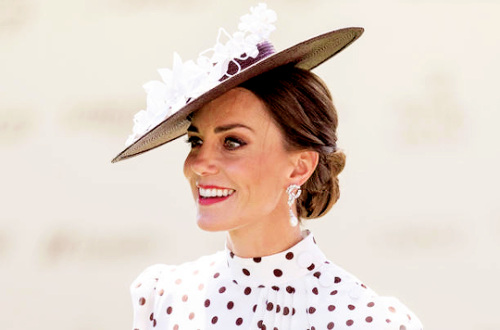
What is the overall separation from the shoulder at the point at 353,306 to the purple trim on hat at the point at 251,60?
51cm

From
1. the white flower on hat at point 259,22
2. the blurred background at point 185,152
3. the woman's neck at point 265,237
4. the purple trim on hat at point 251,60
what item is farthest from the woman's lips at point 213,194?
the blurred background at point 185,152

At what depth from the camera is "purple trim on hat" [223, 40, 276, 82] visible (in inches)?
76.1

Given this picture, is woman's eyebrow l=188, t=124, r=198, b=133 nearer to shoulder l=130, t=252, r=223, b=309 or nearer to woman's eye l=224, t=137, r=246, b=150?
woman's eye l=224, t=137, r=246, b=150

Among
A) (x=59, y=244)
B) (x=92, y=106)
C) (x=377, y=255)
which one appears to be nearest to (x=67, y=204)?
(x=59, y=244)

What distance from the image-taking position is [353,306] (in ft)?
6.39

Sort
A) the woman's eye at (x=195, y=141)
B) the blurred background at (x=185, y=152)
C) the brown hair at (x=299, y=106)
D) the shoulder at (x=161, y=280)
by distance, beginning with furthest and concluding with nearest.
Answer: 1. the blurred background at (x=185, y=152)
2. the shoulder at (x=161, y=280)
3. the woman's eye at (x=195, y=141)
4. the brown hair at (x=299, y=106)

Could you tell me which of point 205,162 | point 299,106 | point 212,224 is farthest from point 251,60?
point 212,224

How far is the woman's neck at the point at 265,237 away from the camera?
2025mm

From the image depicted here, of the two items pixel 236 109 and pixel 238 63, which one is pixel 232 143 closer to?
pixel 236 109

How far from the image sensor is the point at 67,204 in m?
3.45

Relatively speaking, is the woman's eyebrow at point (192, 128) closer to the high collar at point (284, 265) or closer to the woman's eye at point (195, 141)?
the woman's eye at point (195, 141)

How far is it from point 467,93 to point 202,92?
1641 mm

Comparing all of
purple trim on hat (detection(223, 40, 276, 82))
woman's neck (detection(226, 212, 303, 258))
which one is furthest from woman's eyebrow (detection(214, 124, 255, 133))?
woman's neck (detection(226, 212, 303, 258))

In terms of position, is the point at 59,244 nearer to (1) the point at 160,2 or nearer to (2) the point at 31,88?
(2) the point at 31,88
